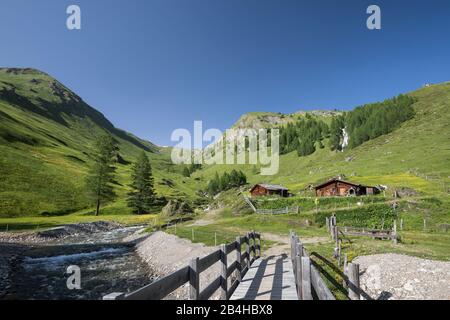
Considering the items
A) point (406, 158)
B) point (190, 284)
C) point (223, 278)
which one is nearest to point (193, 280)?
point (190, 284)

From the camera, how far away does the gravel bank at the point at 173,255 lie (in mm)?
20938

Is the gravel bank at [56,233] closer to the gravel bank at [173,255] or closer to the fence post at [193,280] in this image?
the gravel bank at [173,255]

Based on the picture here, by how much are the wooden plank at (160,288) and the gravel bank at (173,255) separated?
40.5 ft

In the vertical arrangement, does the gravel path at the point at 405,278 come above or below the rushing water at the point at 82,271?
above

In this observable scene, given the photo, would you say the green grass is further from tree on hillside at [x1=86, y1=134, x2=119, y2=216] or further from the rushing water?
the rushing water

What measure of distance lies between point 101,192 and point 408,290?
71269 millimetres

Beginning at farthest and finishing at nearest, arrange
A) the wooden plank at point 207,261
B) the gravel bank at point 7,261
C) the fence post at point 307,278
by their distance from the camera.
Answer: the gravel bank at point 7,261, the wooden plank at point 207,261, the fence post at point 307,278

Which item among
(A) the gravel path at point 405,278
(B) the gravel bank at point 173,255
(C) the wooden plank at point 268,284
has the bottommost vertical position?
(B) the gravel bank at point 173,255

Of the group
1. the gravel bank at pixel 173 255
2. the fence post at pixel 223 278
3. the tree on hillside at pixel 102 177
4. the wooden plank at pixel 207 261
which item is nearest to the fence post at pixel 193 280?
the wooden plank at pixel 207 261

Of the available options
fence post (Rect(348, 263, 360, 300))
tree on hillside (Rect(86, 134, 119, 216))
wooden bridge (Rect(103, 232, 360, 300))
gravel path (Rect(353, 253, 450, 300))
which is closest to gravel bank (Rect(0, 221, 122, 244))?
tree on hillside (Rect(86, 134, 119, 216))

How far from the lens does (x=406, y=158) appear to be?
93.3 metres

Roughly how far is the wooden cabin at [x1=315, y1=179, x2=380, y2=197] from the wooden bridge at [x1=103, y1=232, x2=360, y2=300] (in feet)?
191

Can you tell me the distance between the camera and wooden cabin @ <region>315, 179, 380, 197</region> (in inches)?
2717
